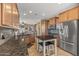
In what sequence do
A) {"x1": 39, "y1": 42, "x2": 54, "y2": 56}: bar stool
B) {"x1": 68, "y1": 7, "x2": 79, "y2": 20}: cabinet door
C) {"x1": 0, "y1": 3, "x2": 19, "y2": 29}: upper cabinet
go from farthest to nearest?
{"x1": 39, "y1": 42, "x2": 54, "y2": 56}: bar stool → {"x1": 68, "y1": 7, "x2": 79, "y2": 20}: cabinet door → {"x1": 0, "y1": 3, "x2": 19, "y2": 29}: upper cabinet

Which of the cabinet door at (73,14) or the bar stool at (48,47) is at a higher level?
the cabinet door at (73,14)

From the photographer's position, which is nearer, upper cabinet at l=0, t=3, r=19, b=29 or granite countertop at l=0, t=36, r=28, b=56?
upper cabinet at l=0, t=3, r=19, b=29

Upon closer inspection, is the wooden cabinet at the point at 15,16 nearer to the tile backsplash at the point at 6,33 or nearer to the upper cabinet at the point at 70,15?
the tile backsplash at the point at 6,33

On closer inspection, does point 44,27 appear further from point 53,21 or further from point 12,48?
point 12,48

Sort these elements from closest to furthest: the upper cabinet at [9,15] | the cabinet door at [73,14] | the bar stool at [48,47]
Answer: the upper cabinet at [9,15], the cabinet door at [73,14], the bar stool at [48,47]

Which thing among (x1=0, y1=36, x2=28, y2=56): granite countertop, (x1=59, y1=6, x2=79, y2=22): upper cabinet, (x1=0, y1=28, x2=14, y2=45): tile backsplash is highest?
(x1=59, y1=6, x2=79, y2=22): upper cabinet

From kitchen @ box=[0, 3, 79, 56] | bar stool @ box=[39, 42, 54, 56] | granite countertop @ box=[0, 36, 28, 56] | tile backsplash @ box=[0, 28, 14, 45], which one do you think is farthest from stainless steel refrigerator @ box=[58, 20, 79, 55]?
tile backsplash @ box=[0, 28, 14, 45]

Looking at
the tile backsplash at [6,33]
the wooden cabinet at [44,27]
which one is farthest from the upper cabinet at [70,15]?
the tile backsplash at [6,33]

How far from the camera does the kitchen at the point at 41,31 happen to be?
1.78 meters

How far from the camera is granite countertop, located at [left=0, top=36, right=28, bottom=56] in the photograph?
70.0 inches

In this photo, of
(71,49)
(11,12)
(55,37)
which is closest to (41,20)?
(55,37)

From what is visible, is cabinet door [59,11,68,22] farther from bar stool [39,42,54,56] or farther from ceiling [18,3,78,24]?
bar stool [39,42,54,56]

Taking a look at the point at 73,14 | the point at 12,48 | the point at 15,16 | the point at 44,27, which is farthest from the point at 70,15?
the point at 12,48

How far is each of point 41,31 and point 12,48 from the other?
1.47 ft
